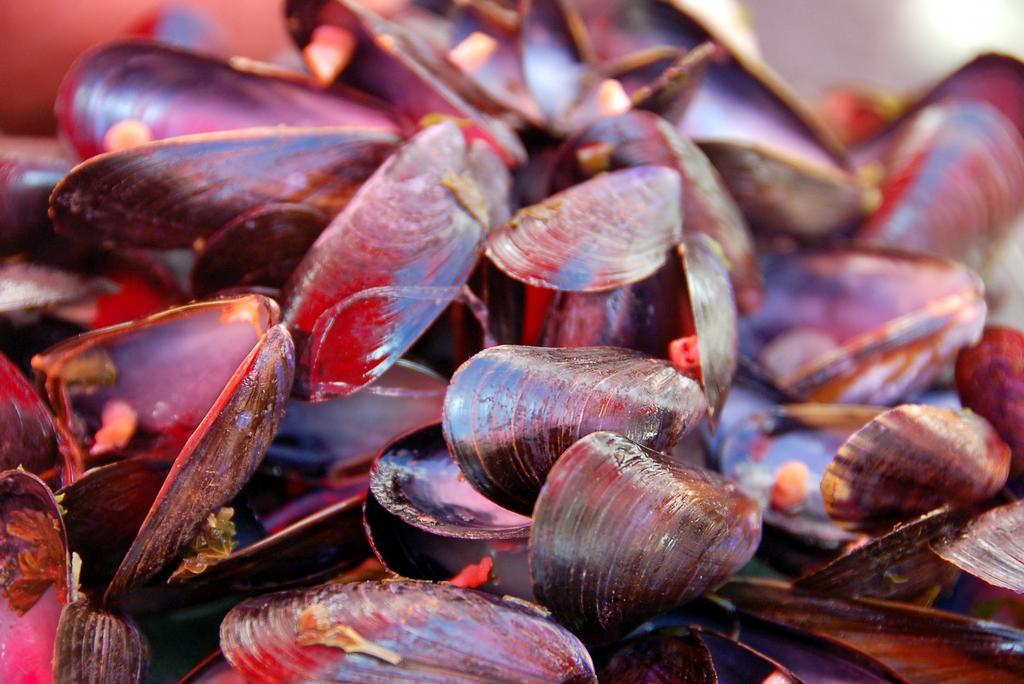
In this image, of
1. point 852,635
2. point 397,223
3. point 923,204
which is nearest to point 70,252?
point 397,223

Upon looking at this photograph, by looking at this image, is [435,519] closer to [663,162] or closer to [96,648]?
[96,648]

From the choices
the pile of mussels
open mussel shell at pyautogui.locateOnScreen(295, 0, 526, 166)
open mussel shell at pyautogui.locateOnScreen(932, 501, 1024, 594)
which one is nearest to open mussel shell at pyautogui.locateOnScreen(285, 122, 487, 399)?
the pile of mussels

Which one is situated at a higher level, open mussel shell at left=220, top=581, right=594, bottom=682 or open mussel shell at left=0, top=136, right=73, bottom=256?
open mussel shell at left=0, top=136, right=73, bottom=256

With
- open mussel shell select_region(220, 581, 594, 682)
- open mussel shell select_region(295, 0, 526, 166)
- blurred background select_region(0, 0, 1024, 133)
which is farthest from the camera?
blurred background select_region(0, 0, 1024, 133)

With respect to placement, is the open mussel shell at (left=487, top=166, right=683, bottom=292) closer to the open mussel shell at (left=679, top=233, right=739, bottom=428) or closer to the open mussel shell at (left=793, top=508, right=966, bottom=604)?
the open mussel shell at (left=679, top=233, right=739, bottom=428)

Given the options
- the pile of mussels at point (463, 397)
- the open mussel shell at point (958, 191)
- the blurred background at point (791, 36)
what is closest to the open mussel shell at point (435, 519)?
the pile of mussels at point (463, 397)
